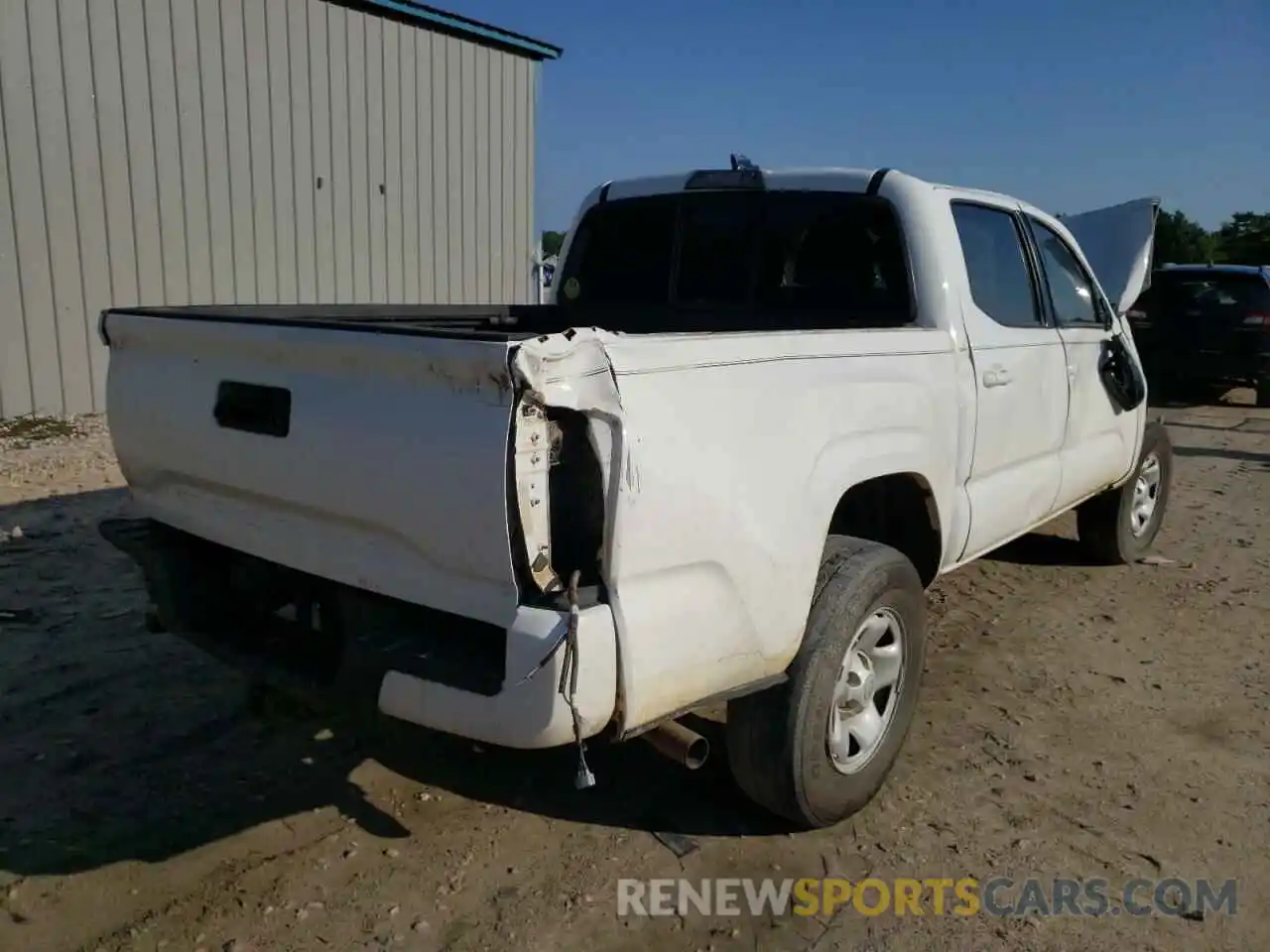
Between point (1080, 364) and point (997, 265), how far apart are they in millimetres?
819

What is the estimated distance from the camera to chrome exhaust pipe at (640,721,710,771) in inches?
101

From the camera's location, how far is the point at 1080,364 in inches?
183

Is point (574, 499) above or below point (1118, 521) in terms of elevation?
above

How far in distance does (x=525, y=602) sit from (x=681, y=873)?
111 centimetres

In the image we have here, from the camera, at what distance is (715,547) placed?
2.42 metres

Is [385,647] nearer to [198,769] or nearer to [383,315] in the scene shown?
[198,769]

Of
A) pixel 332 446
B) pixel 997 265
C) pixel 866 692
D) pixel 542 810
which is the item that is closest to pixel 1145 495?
pixel 997 265

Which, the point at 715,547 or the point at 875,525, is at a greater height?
the point at 715,547

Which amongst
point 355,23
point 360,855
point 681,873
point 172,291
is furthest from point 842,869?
point 355,23

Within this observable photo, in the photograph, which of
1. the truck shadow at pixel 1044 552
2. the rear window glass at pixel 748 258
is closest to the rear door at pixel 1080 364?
the truck shadow at pixel 1044 552

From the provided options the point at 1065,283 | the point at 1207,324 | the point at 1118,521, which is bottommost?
the point at 1118,521

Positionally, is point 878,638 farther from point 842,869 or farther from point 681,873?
point 681,873

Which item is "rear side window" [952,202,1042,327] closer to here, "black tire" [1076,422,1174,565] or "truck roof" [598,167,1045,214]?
"truck roof" [598,167,1045,214]

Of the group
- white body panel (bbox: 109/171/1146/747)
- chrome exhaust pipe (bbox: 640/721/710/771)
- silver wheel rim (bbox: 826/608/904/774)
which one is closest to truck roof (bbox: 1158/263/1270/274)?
white body panel (bbox: 109/171/1146/747)
